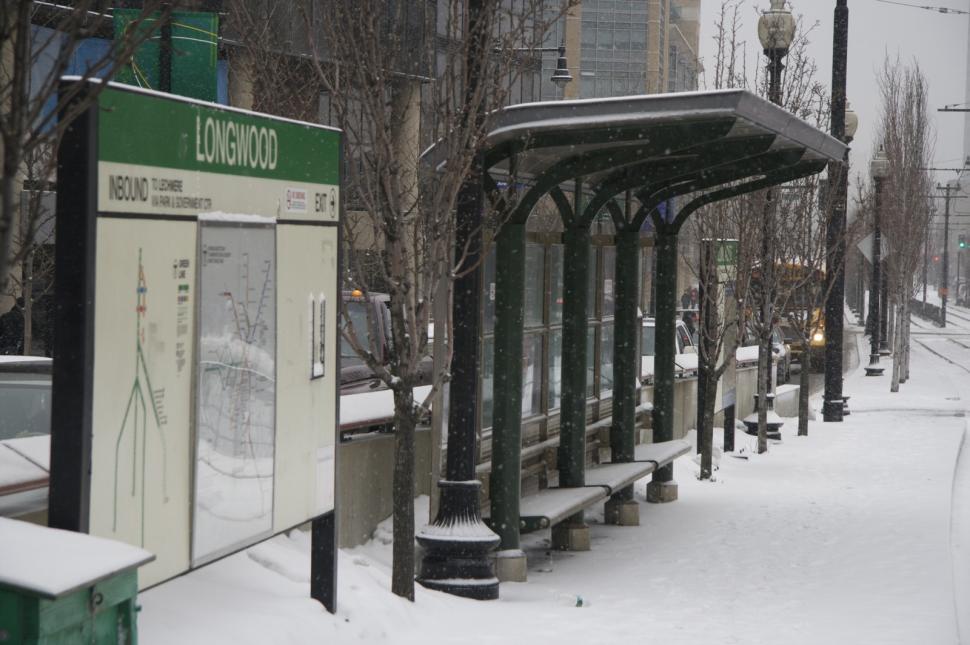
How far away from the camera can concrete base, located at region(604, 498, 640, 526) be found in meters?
12.3

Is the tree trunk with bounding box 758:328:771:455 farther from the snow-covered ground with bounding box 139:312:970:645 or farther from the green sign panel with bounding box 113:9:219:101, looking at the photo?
the green sign panel with bounding box 113:9:219:101

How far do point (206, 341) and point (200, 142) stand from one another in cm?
71

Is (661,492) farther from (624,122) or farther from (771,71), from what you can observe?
(771,71)

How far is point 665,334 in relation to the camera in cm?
1379

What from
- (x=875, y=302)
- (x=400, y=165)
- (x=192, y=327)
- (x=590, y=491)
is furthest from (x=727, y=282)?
(x=875, y=302)

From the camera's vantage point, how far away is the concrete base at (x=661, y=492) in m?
13.7

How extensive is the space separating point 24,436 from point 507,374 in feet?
10.6

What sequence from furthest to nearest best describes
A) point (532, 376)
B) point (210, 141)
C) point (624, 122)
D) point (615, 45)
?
1. point (615, 45)
2. point (532, 376)
3. point (624, 122)
4. point (210, 141)

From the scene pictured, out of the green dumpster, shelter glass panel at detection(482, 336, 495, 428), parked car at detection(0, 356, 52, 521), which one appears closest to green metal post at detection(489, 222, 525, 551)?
shelter glass panel at detection(482, 336, 495, 428)

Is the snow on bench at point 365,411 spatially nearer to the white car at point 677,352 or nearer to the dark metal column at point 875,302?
the white car at point 677,352

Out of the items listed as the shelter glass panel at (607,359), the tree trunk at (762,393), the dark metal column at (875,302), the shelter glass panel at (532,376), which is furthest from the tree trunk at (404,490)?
the dark metal column at (875,302)

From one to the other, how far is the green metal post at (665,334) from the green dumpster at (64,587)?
984cm

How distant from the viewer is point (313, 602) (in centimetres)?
668

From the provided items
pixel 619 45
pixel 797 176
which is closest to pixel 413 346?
pixel 797 176
